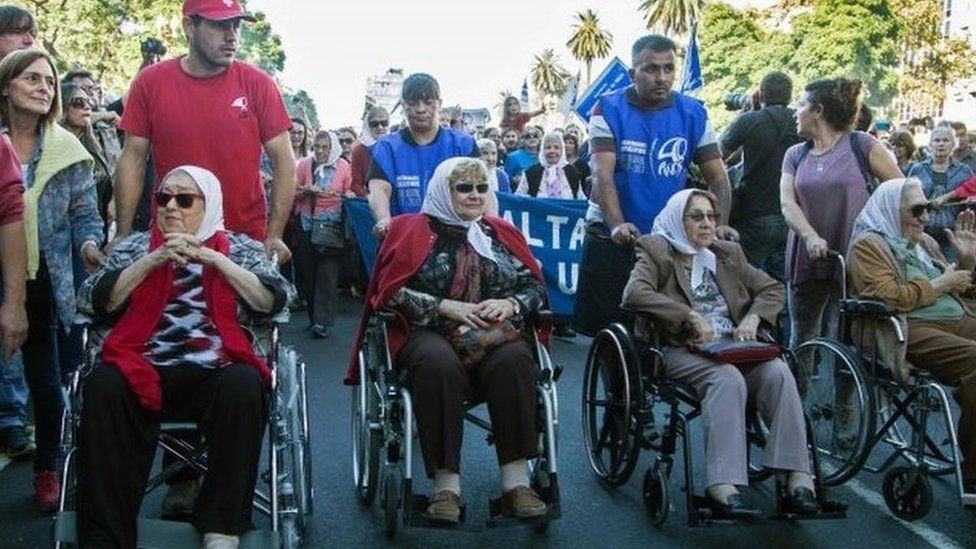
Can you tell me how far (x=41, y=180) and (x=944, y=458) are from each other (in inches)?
163

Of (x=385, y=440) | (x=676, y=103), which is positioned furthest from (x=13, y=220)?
(x=676, y=103)

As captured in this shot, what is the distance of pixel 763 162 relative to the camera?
786 centimetres

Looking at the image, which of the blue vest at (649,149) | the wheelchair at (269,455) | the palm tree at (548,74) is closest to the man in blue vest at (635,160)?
the blue vest at (649,149)

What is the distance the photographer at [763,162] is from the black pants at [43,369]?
15.7 ft

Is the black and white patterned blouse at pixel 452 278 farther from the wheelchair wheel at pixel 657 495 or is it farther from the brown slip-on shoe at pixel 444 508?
the wheelchair wheel at pixel 657 495

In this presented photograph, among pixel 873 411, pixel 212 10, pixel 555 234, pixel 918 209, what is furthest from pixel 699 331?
pixel 555 234

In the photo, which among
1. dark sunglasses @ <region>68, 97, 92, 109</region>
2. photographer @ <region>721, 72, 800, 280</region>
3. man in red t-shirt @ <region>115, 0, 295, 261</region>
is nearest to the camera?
man in red t-shirt @ <region>115, 0, 295, 261</region>

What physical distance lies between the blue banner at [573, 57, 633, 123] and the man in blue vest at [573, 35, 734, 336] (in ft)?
19.2

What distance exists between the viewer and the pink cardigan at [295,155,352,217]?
32.7 ft

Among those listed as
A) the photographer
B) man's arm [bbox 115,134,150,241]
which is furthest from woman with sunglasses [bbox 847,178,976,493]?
man's arm [bbox 115,134,150,241]

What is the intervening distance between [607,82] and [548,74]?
314 feet

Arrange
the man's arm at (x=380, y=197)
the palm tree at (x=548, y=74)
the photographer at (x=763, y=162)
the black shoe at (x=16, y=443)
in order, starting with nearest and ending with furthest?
the black shoe at (x=16, y=443), the man's arm at (x=380, y=197), the photographer at (x=763, y=162), the palm tree at (x=548, y=74)

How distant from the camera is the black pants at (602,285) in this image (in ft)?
18.9

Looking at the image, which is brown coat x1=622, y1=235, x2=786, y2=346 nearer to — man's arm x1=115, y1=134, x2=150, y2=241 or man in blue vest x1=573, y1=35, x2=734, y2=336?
man in blue vest x1=573, y1=35, x2=734, y2=336
